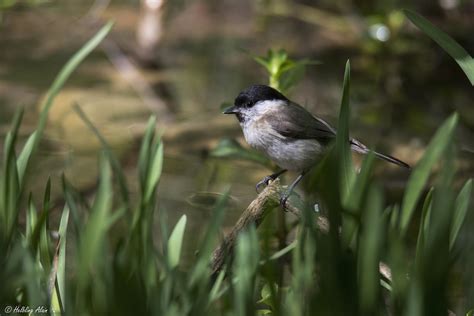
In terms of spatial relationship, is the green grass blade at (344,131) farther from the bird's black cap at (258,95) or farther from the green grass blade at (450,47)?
the bird's black cap at (258,95)

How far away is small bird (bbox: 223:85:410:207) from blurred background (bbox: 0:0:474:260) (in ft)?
2.44

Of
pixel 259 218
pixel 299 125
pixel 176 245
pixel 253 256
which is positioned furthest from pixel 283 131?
pixel 253 256

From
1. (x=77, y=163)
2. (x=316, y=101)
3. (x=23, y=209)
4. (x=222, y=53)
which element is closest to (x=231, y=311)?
(x=23, y=209)

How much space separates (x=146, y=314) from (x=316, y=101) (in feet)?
15.4

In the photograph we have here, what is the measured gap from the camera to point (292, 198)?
2992 mm

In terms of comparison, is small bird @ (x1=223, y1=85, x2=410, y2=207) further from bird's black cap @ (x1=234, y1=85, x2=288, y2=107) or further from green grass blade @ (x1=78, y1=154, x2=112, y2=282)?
green grass blade @ (x1=78, y1=154, x2=112, y2=282)

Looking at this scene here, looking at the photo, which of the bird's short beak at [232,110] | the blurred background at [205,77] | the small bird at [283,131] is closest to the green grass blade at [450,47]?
the small bird at [283,131]

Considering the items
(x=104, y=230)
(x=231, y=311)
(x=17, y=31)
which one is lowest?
(x=17, y=31)

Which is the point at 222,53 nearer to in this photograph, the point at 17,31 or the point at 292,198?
the point at 17,31

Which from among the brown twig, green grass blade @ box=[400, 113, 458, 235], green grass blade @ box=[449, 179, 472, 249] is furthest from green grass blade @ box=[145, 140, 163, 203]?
green grass blade @ box=[449, 179, 472, 249]

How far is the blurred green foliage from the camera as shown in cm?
198

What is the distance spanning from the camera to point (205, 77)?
7.01 metres

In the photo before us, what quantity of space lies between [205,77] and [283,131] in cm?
322

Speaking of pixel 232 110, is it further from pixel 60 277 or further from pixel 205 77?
pixel 205 77
